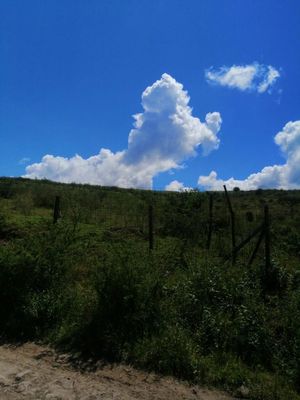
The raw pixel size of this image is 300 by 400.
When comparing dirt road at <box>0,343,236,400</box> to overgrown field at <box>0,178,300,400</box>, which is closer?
dirt road at <box>0,343,236,400</box>

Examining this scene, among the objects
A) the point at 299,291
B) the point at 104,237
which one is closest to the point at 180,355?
the point at 299,291

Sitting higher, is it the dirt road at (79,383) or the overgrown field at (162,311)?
the overgrown field at (162,311)

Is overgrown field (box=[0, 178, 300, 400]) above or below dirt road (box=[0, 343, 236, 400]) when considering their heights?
above

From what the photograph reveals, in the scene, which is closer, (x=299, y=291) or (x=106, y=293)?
(x=106, y=293)

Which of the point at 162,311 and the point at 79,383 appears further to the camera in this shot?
the point at 162,311

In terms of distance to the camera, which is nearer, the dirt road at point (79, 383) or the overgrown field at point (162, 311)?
the dirt road at point (79, 383)

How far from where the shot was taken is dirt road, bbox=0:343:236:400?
6.07 m

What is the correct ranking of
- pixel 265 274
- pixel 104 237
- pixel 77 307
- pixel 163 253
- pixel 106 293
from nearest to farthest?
pixel 106 293 → pixel 77 307 → pixel 265 274 → pixel 163 253 → pixel 104 237

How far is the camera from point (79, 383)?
6.46 metres

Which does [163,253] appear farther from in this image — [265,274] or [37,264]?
[37,264]

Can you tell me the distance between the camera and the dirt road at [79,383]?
6.07m

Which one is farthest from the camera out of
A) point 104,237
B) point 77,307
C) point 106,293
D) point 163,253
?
point 104,237

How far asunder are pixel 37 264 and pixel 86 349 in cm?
264

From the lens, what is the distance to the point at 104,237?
15.5m
